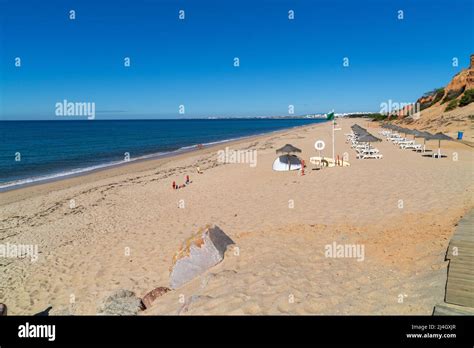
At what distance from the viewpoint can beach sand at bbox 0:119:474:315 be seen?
5.15 metres

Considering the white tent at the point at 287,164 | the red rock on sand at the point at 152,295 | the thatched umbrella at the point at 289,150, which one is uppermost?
the thatched umbrella at the point at 289,150

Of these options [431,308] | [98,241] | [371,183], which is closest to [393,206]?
[371,183]

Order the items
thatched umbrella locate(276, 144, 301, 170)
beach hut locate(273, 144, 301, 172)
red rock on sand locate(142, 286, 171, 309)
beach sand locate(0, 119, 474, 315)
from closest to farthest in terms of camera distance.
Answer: beach sand locate(0, 119, 474, 315)
red rock on sand locate(142, 286, 171, 309)
thatched umbrella locate(276, 144, 301, 170)
beach hut locate(273, 144, 301, 172)

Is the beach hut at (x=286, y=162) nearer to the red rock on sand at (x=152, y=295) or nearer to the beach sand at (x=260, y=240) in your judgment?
the beach sand at (x=260, y=240)

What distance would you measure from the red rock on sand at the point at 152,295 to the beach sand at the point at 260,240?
0.25 meters

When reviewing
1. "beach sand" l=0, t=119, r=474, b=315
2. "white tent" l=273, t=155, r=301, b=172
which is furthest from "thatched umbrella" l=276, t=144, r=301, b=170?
"beach sand" l=0, t=119, r=474, b=315

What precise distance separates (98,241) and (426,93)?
3917 inches

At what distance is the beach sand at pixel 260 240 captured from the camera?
5.15 meters

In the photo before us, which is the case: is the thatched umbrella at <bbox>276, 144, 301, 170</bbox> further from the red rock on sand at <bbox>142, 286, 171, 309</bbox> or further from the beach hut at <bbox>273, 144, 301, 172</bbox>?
the red rock on sand at <bbox>142, 286, 171, 309</bbox>

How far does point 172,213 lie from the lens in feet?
39.4

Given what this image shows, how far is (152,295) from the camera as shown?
5980 millimetres

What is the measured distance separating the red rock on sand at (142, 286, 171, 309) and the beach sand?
249 millimetres

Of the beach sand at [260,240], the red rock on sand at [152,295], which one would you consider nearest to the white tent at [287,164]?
the beach sand at [260,240]

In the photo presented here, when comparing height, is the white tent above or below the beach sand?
above
